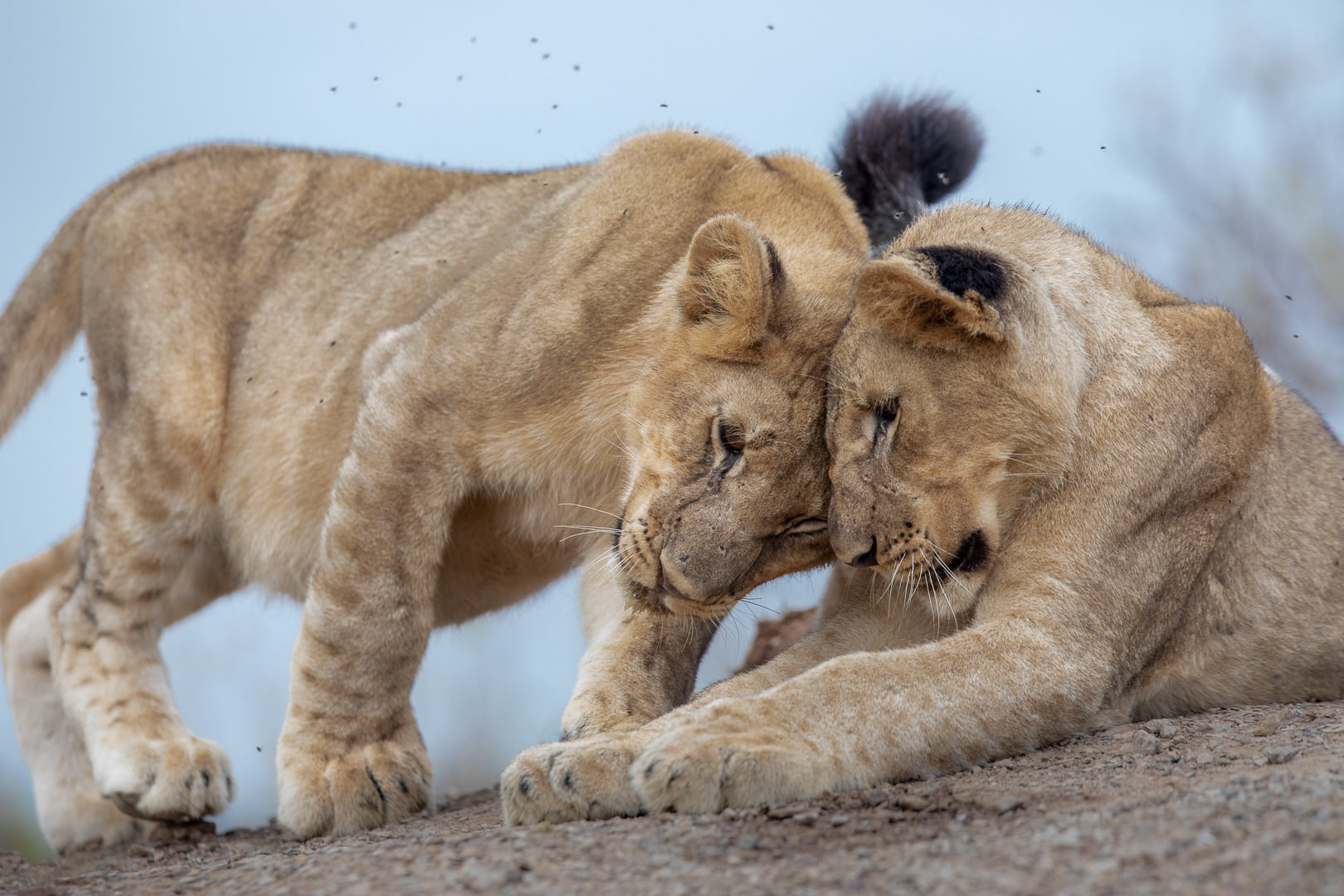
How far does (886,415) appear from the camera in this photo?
3301 millimetres

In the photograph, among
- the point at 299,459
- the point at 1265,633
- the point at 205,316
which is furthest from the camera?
the point at 205,316

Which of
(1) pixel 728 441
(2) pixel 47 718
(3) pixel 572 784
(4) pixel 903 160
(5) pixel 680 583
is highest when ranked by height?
(4) pixel 903 160

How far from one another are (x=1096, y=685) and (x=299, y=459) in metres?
2.55

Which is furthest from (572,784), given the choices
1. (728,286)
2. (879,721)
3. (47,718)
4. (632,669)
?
(47,718)

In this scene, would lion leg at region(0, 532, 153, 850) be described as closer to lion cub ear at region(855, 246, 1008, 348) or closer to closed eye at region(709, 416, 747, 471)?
closed eye at region(709, 416, 747, 471)

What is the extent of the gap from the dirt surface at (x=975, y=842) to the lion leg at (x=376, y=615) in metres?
0.56

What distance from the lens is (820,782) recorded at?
2.90 m

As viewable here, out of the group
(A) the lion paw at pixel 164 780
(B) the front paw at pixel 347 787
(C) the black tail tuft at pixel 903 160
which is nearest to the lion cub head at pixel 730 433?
(B) the front paw at pixel 347 787

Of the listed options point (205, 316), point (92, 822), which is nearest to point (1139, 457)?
point (205, 316)

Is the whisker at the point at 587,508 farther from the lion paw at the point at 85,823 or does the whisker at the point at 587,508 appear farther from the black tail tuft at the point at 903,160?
the lion paw at the point at 85,823

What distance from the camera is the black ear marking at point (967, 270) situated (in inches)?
125

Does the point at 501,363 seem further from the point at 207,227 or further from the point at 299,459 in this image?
the point at 207,227

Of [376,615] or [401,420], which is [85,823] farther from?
[401,420]

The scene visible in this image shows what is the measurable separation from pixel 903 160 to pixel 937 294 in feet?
6.06
